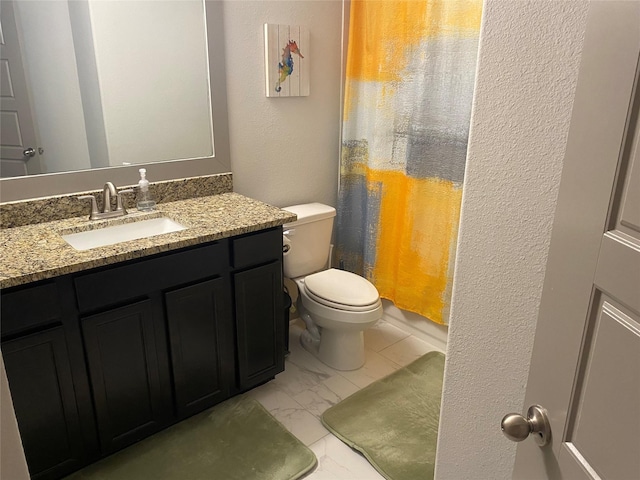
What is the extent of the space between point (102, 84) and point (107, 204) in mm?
492

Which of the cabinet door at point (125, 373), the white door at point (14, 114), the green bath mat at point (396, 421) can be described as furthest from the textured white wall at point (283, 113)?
the green bath mat at point (396, 421)

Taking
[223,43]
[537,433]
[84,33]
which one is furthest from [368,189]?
[537,433]

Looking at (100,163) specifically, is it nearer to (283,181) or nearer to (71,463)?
(283,181)

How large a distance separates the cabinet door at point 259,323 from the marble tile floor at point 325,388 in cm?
14

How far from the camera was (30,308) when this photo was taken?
1488 millimetres

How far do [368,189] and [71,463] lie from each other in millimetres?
1804

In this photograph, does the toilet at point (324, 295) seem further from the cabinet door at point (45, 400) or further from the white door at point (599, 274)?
the white door at point (599, 274)

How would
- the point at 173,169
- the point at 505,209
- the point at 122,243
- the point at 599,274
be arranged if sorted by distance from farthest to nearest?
1. the point at 173,169
2. the point at 122,243
3. the point at 505,209
4. the point at 599,274

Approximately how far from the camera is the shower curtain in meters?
2.18

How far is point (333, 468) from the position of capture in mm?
1882

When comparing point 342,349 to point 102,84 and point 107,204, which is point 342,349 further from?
point 102,84

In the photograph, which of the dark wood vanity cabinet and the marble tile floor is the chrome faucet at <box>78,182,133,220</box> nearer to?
the dark wood vanity cabinet

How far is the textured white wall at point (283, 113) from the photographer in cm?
226

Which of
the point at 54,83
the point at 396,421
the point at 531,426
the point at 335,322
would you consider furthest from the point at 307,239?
the point at 531,426
